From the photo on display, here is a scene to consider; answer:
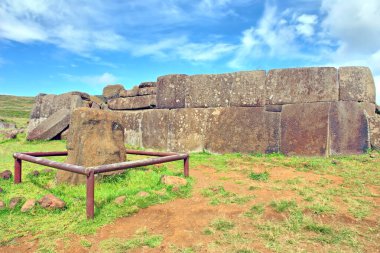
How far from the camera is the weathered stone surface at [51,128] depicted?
1005cm

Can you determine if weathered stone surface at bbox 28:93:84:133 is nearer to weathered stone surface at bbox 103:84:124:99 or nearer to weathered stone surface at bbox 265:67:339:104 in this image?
weathered stone surface at bbox 103:84:124:99

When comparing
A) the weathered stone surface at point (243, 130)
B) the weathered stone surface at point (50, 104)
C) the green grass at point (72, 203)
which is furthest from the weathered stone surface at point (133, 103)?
the green grass at point (72, 203)

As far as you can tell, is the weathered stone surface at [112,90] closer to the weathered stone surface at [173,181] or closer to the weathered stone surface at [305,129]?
the weathered stone surface at [305,129]

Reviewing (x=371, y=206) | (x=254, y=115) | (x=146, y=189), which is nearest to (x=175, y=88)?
(x=254, y=115)

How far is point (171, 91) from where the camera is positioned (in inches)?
341

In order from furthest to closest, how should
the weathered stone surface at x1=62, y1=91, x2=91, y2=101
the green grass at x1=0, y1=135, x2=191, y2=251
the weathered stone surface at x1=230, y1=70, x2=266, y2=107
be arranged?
the weathered stone surface at x1=62, y1=91, x2=91, y2=101, the weathered stone surface at x1=230, y1=70, x2=266, y2=107, the green grass at x1=0, y1=135, x2=191, y2=251

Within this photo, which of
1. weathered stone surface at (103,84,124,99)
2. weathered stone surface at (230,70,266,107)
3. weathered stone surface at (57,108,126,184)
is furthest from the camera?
weathered stone surface at (103,84,124,99)

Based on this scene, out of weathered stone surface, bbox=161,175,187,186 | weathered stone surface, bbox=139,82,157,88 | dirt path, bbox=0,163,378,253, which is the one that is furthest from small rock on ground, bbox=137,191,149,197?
weathered stone surface, bbox=139,82,157,88

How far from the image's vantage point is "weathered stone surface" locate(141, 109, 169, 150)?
871 cm

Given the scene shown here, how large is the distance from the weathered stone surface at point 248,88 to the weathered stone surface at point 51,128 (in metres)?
6.31

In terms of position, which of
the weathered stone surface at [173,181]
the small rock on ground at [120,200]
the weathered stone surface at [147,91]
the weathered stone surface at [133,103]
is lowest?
the small rock on ground at [120,200]

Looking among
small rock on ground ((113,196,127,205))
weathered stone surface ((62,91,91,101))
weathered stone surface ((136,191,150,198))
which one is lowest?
small rock on ground ((113,196,127,205))

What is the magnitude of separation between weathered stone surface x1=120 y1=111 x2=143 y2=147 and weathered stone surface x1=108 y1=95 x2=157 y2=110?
233 mm

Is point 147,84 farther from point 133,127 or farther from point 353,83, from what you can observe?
point 353,83
